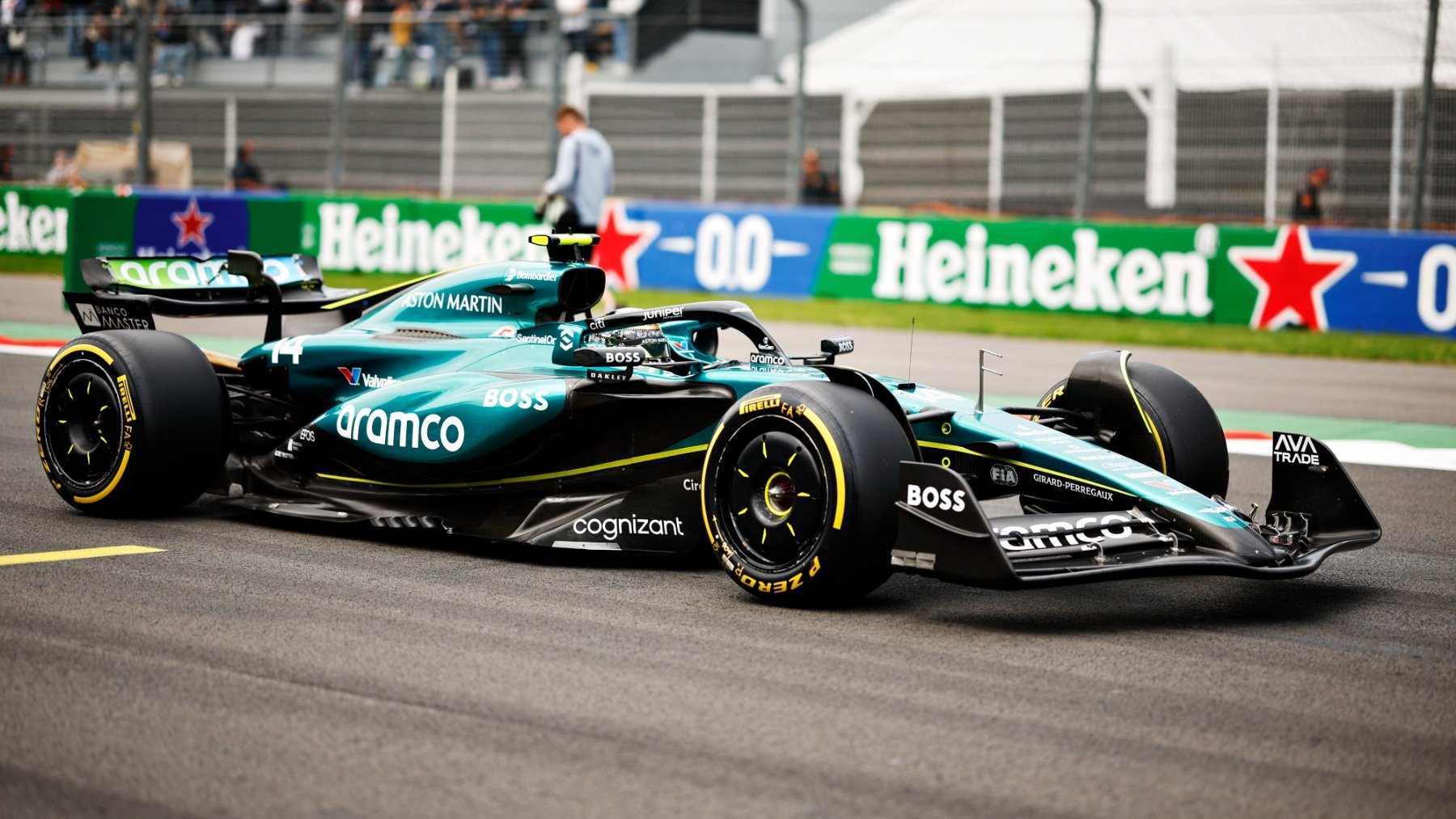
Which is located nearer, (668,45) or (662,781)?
(662,781)

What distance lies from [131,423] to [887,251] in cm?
1228

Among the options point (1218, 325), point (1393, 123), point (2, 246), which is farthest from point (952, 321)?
point (2, 246)

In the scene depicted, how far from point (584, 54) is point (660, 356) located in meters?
22.7

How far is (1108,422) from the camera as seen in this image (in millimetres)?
6227

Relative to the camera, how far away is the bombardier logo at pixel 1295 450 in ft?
18.2

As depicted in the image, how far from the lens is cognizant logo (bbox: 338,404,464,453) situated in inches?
242

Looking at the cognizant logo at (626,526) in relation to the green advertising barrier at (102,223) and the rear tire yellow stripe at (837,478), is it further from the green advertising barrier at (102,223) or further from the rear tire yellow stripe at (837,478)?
the green advertising barrier at (102,223)

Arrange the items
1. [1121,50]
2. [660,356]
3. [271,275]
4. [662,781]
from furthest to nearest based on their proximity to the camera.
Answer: [1121,50] → [271,275] → [660,356] → [662,781]

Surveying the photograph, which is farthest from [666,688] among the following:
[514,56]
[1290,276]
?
[514,56]

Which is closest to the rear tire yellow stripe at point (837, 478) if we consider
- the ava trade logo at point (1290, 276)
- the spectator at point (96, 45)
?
the ava trade logo at point (1290, 276)

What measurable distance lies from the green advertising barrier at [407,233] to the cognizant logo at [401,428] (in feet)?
41.8

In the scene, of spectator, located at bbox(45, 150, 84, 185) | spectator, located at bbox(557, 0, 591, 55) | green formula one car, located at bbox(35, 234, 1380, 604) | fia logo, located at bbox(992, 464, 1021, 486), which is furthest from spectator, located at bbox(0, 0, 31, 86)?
fia logo, located at bbox(992, 464, 1021, 486)

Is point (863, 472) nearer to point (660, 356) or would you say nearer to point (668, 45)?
point (660, 356)

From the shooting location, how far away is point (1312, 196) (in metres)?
18.3
